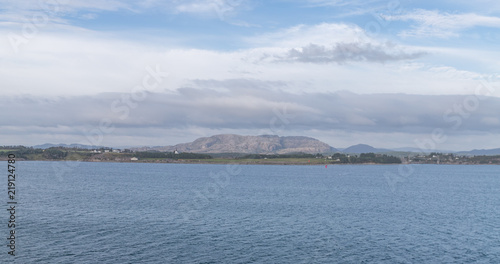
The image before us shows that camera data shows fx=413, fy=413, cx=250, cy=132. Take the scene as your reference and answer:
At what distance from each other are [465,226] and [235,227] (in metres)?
38.5

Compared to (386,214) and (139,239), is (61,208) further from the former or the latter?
(386,214)

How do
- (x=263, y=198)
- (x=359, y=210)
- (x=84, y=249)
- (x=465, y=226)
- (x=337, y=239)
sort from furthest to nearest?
(x=263, y=198), (x=359, y=210), (x=465, y=226), (x=337, y=239), (x=84, y=249)

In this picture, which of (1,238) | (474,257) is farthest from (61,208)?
(474,257)

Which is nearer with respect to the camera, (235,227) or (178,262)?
(178,262)

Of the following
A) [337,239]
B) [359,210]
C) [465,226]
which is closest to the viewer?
[337,239]

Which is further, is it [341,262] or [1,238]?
[1,238]

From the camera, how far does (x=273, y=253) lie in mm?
49906

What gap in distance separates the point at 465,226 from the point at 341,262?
111ft

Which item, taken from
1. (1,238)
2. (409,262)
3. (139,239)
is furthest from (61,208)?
(409,262)

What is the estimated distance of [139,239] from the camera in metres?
54.9

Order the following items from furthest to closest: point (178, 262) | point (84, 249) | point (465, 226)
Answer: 1. point (465, 226)
2. point (84, 249)
3. point (178, 262)

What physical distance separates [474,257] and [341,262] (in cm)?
1707

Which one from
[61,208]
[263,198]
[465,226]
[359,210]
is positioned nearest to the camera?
[465,226]

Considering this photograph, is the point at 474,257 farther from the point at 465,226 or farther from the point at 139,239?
the point at 139,239
